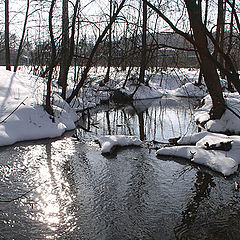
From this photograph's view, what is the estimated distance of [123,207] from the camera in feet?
13.4

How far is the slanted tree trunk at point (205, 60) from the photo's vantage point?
8.05ft

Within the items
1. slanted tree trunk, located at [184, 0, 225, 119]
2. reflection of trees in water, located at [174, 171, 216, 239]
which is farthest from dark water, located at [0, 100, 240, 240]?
slanted tree trunk, located at [184, 0, 225, 119]

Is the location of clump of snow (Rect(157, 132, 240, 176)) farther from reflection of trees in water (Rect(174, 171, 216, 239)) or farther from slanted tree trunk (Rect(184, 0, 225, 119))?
Result: slanted tree trunk (Rect(184, 0, 225, 119))

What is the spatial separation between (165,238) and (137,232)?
364 mm

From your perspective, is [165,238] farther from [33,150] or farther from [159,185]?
[33,150]

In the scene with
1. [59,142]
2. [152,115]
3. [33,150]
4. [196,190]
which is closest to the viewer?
[196,190]

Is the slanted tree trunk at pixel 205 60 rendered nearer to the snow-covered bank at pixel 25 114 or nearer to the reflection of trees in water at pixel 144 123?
the reflection of trees in water at pixel 144 123

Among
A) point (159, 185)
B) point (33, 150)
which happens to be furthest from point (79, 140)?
point (159, 185)

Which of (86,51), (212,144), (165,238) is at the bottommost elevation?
(165,238)

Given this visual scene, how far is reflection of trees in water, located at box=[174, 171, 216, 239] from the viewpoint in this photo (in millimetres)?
3494

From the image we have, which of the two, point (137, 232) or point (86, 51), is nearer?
point (137, 232)

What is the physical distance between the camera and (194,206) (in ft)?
13.6

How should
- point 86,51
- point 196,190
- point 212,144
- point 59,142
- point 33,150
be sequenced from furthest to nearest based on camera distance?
point 86,51
point 59,142
point 33,150
point 212,144
point 196,190

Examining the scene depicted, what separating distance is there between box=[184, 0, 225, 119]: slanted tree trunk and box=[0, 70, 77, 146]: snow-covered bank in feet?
15.0
